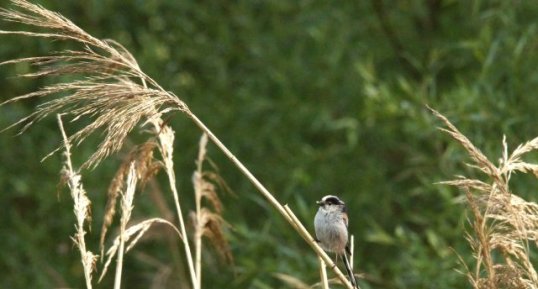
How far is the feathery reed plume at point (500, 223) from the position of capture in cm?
314

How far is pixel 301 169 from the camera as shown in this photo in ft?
33.2

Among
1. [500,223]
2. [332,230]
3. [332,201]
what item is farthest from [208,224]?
[332,201]

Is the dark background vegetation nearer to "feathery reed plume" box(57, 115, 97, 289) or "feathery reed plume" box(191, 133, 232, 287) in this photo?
"feathery reed plume" box(191, 133, 232, 287)

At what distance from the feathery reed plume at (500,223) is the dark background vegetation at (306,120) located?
5.05 metres

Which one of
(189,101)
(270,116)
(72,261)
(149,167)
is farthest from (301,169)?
(149,167)

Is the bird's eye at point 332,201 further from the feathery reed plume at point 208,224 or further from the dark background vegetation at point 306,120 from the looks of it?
the dark background vegetation at point 306,120

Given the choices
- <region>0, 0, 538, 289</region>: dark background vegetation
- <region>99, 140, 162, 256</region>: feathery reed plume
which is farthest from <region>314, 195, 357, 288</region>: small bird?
<region>0, 0, 538, 289</region>: dark background vegetation

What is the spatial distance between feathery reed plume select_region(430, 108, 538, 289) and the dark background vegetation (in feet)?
16.6

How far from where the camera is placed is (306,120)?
414 inches

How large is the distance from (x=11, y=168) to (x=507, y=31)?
482 centimetres

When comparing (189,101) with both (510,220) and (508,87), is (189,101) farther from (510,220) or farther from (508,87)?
(510,220)

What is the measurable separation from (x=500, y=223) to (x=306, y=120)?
725cm

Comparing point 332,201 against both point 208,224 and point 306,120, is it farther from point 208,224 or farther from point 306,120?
point 306,120

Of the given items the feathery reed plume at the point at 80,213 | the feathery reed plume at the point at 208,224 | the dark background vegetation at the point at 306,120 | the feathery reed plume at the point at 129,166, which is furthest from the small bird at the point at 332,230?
the dark background vegetation at the point at 306,120
